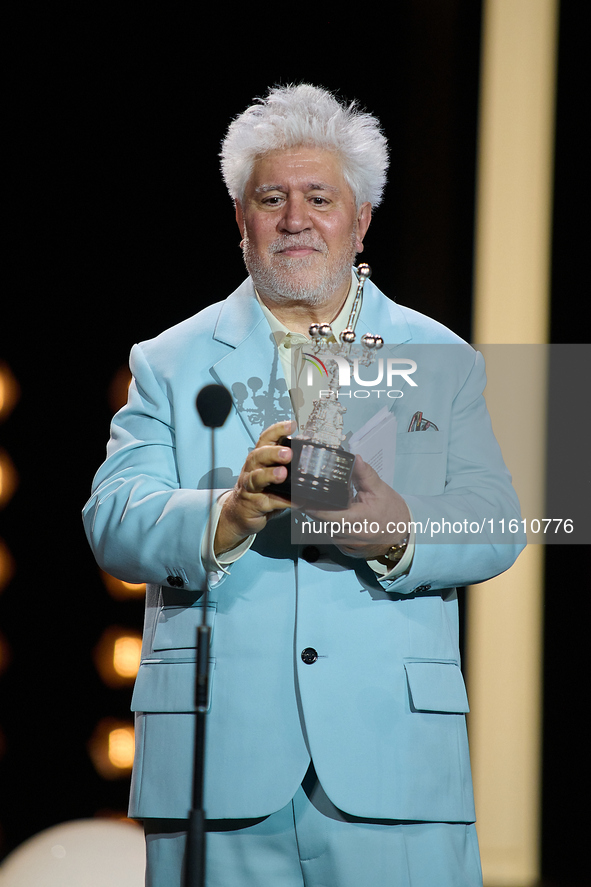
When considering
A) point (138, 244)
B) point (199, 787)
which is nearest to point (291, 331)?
point (199, 787)

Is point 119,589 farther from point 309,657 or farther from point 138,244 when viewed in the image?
point 309,657

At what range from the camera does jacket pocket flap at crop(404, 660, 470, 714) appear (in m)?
1.42

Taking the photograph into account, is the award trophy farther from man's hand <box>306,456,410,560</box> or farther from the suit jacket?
the suit jacket

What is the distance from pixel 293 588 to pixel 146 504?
269 millimetres

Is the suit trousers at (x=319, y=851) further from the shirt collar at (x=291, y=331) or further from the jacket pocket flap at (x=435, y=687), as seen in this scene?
the shirt collar at (x=291, y=331)

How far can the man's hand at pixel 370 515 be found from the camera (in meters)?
1.28

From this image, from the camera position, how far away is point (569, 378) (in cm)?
257

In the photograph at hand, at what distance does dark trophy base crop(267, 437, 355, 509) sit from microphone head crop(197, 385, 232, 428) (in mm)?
172

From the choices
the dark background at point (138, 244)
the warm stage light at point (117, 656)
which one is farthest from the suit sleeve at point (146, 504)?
the warm stage light at point (117, 656)

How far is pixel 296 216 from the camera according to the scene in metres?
1.59

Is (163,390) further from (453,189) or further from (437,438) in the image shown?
(453,189)

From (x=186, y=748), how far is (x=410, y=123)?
177 cm

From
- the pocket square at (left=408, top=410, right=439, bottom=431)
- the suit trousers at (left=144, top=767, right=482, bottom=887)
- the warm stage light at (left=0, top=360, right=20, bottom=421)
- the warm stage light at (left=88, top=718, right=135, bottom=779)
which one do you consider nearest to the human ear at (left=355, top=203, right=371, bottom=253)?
the pocket square at (left=408, top=410, right=439, bottom=431)

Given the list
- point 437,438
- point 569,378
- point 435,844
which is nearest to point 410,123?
point 569,378
